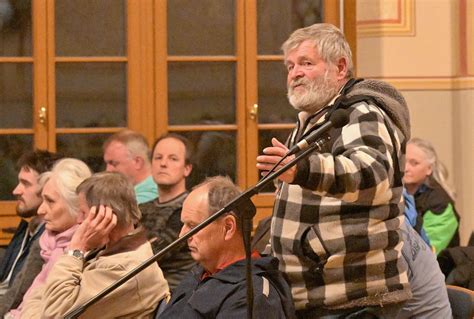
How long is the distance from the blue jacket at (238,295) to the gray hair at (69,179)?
1.23 metres

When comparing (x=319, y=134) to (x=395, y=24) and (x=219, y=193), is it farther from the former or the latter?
(x=395, y=24)

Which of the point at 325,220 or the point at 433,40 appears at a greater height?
the point at 433,40

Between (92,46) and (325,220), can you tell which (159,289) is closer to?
(325,220)

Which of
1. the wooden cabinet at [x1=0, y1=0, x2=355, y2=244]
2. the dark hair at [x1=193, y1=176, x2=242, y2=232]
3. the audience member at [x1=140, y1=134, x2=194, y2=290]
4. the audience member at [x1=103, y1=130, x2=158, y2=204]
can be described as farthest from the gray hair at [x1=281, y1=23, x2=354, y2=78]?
the wooden cabinet at [x1=0, y1=0, x2=355, y2=244]

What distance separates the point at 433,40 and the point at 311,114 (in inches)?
141

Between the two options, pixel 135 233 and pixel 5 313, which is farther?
pixel 5 313

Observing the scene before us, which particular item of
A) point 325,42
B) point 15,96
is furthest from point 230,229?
point 15,96

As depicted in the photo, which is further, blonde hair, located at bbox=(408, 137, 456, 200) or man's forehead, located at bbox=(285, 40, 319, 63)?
blonde hair, located at bbox=(408, 137, 456, 200)

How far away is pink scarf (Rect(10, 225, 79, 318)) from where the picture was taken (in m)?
4.26

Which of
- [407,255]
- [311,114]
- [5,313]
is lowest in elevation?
[5,313]

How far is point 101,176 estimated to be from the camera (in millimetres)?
3936

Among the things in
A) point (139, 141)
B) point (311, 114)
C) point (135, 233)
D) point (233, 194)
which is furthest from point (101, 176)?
point (139, 141)

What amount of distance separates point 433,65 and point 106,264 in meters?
3.47

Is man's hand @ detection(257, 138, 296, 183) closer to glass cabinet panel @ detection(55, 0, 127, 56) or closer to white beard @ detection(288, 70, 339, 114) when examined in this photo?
white beard @ detection(288, 70, 339, 114)
